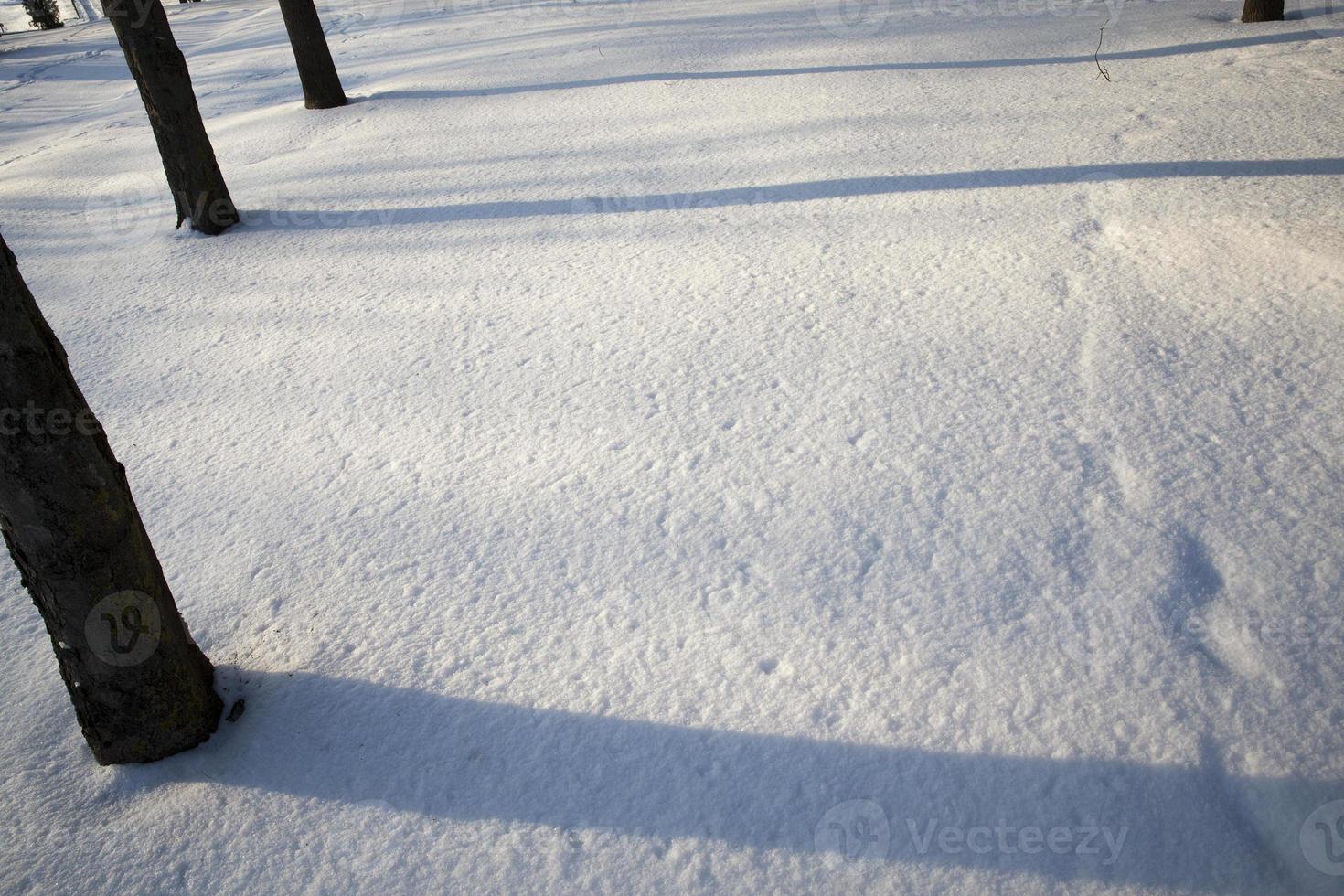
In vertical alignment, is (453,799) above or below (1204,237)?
below

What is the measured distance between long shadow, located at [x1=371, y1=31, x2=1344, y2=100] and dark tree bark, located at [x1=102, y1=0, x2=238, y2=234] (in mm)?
3179

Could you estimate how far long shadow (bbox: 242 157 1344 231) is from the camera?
444 centimetres

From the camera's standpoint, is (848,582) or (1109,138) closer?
(848,582)

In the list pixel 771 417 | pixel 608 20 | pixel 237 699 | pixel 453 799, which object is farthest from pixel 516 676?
pixel 608 20

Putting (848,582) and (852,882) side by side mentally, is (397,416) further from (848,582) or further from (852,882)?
(852,882)

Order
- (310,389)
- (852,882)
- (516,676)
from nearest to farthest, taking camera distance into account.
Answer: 1. (852,882)
2. (516,676)
3. (310,389)

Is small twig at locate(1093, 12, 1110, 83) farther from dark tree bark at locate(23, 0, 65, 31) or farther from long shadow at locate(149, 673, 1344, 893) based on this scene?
dark tree bark at locate(23, 0, 65, 31)

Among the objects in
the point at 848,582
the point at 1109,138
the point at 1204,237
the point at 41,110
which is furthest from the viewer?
the point at 41,110

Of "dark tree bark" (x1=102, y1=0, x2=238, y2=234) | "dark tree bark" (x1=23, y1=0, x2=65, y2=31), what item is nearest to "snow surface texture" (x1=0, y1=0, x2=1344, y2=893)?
"dark tree bark" (x1=102, y1=0, x2=238, y2=234)

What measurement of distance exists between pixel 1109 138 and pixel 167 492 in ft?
19.4

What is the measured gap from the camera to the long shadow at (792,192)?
4438mm

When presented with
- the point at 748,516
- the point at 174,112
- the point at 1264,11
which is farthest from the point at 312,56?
the point at 1264,11

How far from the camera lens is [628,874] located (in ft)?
5.73

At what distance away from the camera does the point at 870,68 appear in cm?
723
